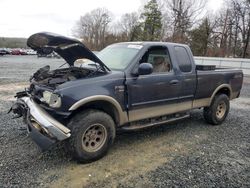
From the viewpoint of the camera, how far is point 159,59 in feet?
17.7

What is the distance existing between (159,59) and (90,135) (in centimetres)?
225

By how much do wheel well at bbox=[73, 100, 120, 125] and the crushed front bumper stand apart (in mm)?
415

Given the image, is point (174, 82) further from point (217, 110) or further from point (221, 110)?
point (221, 110)

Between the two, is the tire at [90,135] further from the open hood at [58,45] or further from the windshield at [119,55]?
the windshield at [119,55]

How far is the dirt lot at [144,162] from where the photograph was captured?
3658mm

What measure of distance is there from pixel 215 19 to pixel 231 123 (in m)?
43.1

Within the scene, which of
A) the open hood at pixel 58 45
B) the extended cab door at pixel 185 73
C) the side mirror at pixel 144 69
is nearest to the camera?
the open hood at pixel 58 45

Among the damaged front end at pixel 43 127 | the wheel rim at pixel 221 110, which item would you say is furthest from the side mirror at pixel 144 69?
the wheel rim at pixel 221 110

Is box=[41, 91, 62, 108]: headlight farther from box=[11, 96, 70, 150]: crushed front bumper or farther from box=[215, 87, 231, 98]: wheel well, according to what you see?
box=[215, 87, 231, 98]: wheel well

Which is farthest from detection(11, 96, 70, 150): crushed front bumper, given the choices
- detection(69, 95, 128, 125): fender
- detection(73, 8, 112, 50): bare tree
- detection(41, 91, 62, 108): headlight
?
detection(73, 8, 112, 50): bare tree

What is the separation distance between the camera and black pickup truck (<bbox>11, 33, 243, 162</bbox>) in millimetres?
3912

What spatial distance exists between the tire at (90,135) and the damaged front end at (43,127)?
206mm

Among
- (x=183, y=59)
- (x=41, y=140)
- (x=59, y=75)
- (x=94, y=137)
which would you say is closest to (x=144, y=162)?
(x=94, y=137)

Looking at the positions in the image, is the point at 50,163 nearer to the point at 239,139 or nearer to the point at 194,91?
the point at 194,91
